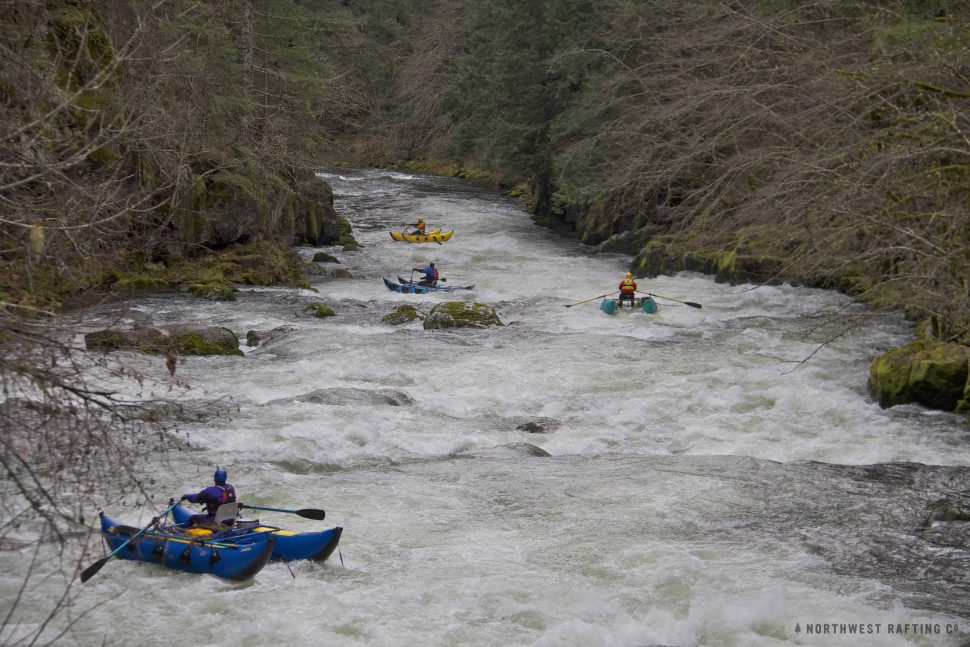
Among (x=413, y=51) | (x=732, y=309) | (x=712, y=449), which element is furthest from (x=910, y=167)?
(x=413, y=51)

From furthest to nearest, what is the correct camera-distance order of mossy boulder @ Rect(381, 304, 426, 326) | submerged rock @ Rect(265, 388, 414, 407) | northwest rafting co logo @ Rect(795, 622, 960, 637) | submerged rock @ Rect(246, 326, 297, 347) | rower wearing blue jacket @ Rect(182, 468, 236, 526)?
1. mossy boulder @ Rect(381, 304, 426, 326)
2. submerged rock @ Rect(246, 326, 297, 347)
3. submerged rock @ Rect(265, 388, 414, 407)
4. rower wearing blue jacket @ Rect(182, 468, 236, 526)
5. northwest rafting co logo @ Rect(795, 622, 960, 637)

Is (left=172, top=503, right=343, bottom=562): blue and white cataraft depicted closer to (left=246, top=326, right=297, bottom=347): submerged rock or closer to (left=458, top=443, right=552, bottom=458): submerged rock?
(left=458, top=443, right=552, bottom=458): submerged rock

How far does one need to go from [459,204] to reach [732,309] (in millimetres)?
18387

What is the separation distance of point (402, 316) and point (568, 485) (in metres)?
8.23

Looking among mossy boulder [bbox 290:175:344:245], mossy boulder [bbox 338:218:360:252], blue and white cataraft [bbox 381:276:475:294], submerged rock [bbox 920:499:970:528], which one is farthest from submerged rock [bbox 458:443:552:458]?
mossy boulder [bbox 290:175:344:245]

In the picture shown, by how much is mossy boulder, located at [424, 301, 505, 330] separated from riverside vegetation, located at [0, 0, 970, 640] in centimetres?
340

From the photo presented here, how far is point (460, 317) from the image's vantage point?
17.0 metres

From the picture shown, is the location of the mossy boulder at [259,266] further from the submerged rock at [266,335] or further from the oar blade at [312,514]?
the oar blade at [312,514]

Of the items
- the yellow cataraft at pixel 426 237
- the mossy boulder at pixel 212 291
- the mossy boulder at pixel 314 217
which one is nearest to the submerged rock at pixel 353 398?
the mossy boulder at pixel 212 291

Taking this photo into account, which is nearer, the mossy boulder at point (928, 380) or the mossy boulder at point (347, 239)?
the mossy boulder at point (928, 380)

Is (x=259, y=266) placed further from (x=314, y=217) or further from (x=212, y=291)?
(x=314, y=217)

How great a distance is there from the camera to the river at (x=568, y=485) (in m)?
6.93

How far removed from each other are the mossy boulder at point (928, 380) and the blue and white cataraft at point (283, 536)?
7.78 meters

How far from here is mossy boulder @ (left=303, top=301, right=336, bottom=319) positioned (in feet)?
57.9
